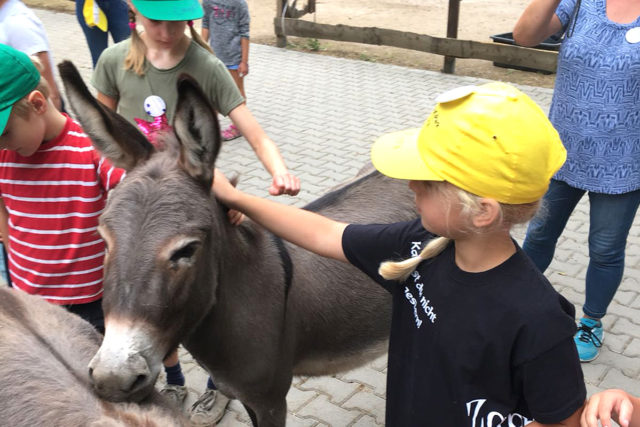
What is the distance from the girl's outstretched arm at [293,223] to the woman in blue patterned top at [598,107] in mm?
1696

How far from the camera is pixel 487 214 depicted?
5.38ft

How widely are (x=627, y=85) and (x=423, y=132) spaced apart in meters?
1.82

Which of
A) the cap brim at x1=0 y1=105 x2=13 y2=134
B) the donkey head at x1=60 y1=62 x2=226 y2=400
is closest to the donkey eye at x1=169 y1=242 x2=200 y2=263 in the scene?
the donkey head at x1=60 y1=62 x2=226 y2=400

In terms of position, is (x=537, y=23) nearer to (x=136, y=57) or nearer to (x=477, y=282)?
(x=477, y=282)

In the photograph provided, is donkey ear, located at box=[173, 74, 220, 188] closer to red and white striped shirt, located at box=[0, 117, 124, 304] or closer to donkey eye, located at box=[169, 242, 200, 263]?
donkey eye, located at box=[169, 242, 200, 263]

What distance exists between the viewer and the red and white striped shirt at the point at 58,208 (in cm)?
242

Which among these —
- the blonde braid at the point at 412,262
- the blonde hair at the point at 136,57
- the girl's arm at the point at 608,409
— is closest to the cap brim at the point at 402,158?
the blonde braid at the point at 412,262

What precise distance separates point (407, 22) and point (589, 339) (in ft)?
34.5

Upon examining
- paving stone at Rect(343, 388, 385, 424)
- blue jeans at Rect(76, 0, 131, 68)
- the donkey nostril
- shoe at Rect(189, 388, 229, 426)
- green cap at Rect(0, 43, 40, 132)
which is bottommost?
paving stone at Rect(343, 388, 385, 424)

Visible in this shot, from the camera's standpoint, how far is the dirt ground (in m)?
10.2

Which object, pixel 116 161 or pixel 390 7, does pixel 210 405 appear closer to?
pixel 116 161

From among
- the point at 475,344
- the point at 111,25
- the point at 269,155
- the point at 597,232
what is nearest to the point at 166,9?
the point at 269,155

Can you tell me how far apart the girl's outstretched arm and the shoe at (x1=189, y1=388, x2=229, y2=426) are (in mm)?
1690

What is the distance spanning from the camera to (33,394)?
1543 millimetres
